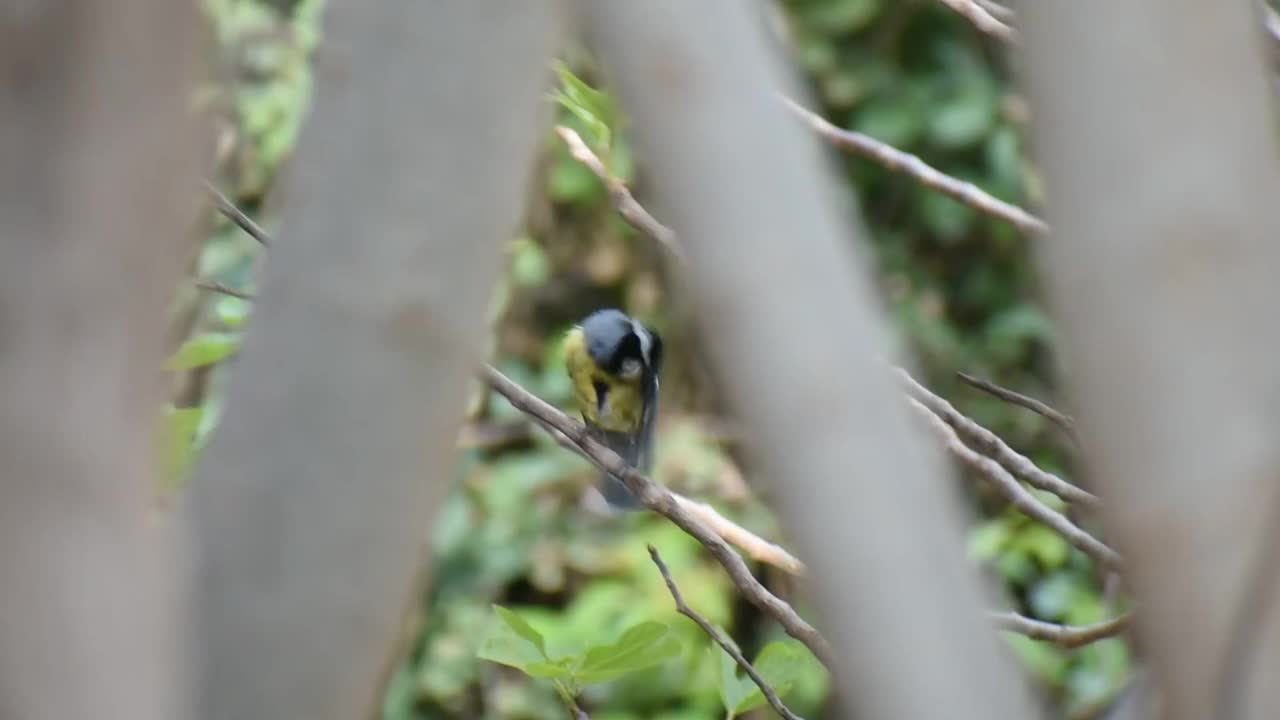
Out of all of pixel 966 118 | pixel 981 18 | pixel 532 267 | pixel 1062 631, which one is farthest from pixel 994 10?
pixel 966 118

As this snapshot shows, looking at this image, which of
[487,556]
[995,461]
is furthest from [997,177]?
[995,461]

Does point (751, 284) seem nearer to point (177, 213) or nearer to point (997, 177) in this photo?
point (177, 213)

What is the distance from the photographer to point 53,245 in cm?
38

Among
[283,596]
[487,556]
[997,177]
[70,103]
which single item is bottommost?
[487,556]

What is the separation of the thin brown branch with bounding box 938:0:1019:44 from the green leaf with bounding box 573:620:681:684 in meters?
0.44

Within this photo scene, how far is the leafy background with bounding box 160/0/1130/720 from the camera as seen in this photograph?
217 cm

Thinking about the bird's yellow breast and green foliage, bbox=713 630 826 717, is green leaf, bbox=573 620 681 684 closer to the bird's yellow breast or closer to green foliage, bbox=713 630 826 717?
green foliage, bbox=713 630 826 717

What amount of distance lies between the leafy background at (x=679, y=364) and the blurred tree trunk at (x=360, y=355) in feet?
4.23

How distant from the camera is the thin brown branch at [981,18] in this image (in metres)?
1.03

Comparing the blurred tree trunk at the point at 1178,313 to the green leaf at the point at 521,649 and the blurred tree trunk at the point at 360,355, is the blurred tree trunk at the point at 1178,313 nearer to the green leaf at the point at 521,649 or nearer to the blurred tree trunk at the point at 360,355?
the blurred tree trunk at the point at 360,355

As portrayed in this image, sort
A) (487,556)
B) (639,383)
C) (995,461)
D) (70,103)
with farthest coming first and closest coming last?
(487,556)
(639,383)
(995,461)
(70,103)

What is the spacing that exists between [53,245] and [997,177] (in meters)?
2.30

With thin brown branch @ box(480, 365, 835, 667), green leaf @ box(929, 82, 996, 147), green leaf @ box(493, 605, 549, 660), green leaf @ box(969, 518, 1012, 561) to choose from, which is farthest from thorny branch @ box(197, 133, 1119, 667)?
green leaf @ box(929, 82, 996, 147)

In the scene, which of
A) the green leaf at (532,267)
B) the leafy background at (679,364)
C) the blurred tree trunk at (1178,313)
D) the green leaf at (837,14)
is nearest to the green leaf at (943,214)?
the leafy background at (679,364)
